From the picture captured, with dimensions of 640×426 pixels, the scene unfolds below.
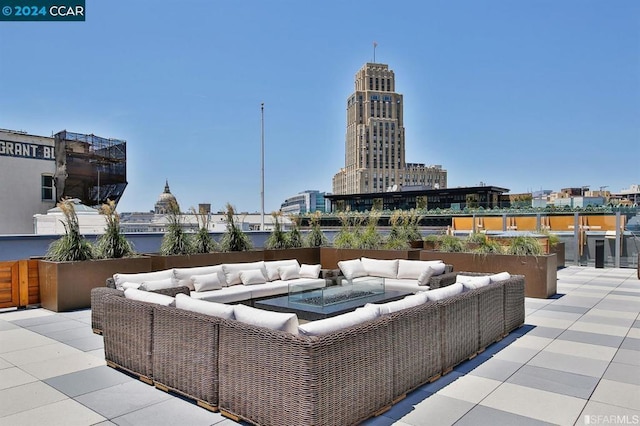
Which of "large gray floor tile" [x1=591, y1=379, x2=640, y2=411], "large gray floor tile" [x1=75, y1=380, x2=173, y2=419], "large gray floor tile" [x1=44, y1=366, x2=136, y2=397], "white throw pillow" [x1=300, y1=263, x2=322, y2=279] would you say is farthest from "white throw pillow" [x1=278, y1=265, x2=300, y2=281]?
"large gray floor tile" [x1=591, y1=379, x2=640, y2=411]

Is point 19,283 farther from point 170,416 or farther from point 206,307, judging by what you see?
point 170,416

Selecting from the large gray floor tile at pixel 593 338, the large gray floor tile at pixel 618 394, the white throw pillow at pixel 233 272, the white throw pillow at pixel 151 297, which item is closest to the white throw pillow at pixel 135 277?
the white throw pillow at pixel 233 272

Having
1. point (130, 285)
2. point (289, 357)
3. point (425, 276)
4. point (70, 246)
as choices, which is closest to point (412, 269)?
point (425, 276)

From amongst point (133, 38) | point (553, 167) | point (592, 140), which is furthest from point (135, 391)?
point (553, 167)

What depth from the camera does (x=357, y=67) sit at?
341 ft

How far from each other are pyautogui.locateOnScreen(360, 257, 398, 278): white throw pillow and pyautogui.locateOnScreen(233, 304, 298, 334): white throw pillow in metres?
4.75

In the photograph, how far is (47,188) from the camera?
60.3ft

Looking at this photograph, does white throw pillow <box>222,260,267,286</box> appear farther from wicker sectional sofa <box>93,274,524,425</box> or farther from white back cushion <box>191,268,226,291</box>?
wicker sectional sofa <box>93,274,524,425</box>

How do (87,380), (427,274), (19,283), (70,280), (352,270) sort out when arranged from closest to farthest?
(87,380) → (70,280) → (19,283) → (427,274) → (352,270)

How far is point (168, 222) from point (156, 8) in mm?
4127

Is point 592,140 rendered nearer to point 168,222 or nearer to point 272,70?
point 272,70

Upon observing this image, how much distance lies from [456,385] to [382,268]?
164 inches

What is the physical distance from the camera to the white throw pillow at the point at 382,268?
7.20 meters

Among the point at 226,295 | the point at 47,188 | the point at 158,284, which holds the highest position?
the point at 47,188
